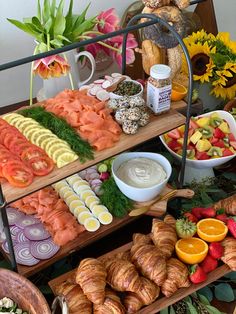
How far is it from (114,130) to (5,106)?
0.57 m

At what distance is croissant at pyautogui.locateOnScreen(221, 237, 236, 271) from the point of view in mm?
1173

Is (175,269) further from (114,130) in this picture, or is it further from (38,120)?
(38,120)

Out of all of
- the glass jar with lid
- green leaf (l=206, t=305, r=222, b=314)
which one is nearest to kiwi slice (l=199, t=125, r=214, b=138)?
the glass jar with lid

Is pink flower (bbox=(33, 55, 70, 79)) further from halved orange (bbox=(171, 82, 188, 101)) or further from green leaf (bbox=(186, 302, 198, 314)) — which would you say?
green leaf (bbox=(186, 302, 198, 314))

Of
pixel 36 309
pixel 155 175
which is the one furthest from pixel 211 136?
pixel 36 309

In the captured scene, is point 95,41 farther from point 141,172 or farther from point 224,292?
point 224,292

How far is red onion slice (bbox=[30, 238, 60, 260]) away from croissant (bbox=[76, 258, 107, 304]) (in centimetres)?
12

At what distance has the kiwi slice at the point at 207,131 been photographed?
4.75 ft

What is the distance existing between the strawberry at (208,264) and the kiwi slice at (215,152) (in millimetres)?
354

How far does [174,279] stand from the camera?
3.63ft

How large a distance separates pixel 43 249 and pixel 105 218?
181 mm

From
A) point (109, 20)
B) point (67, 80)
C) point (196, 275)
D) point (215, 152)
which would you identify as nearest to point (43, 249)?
point (196, 275)

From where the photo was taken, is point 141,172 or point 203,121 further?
point 203,121

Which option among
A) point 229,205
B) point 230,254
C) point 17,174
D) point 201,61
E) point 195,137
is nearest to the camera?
point 17,174
